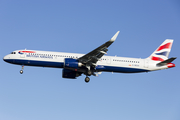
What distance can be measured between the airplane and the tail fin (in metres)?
1.20

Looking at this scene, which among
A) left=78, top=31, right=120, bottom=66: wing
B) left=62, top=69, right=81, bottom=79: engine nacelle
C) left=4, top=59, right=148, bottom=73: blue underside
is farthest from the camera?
left=62, top=69, right=81, bottom=79: engine nacelle

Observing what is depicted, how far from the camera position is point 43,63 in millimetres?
44812

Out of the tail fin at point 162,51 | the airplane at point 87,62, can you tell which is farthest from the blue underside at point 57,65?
the tail fin at point 162,51

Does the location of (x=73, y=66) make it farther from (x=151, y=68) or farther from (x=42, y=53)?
(x=151, y=68)

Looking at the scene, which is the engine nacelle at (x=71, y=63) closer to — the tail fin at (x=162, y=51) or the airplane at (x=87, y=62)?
the airplane at (x=87, y=62)

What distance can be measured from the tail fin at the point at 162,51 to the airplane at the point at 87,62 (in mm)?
1204

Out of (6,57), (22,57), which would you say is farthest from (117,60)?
(6,57)

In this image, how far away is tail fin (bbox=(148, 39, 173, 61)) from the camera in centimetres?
4917

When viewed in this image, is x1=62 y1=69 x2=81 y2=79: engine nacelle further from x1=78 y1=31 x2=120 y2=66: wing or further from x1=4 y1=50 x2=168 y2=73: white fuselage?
x1=78 y1=31 x2=120 y2=66: wing

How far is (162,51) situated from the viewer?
5003 centimetres

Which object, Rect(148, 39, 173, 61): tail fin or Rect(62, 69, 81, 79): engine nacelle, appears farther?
Rect(62, 69, 81, 79): engine nacelle

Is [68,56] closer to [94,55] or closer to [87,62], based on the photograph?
[87,62]

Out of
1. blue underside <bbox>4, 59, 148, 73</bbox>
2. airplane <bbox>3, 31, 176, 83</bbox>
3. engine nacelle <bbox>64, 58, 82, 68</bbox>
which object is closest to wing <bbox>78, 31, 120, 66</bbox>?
airplane <bbox>3, 31, 176, 83</bbox>

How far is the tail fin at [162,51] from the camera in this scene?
1936 inches
